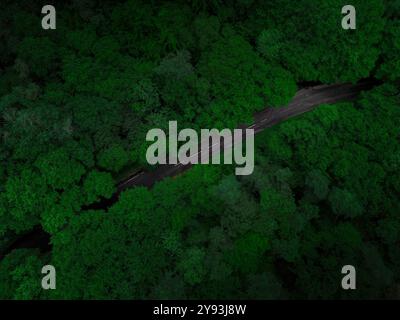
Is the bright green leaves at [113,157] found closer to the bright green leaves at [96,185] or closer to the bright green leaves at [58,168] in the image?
the bright green leaves at [96,185]

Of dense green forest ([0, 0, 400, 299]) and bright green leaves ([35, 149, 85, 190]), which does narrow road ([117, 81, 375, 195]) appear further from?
bright green leaves ([35, 149, 85, 190])

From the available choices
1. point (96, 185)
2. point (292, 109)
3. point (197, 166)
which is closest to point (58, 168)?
point (96, 185)

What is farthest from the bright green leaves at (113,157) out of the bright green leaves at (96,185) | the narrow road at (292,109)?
the narrow road at (292,109)

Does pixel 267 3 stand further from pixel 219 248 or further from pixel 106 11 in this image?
pixel 219 248

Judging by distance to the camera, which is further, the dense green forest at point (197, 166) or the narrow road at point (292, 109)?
→ the narrow road at point (292, 109)
